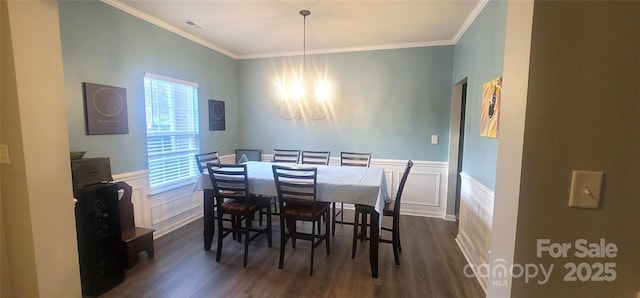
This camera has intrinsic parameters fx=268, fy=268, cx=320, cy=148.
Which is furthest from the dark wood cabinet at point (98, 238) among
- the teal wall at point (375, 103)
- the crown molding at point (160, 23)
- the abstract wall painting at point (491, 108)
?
the abstract wall painting at point (491, 108)

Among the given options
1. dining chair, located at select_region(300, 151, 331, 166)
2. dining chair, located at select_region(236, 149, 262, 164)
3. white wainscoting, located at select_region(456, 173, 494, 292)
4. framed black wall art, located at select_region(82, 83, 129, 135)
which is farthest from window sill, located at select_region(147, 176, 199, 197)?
white wainscoting, located at select_region(456, 173, 494, 292)

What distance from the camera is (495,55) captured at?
2248 millimetres

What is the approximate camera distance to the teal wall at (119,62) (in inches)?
95.1

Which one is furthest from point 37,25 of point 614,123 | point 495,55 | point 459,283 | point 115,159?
point 459,283

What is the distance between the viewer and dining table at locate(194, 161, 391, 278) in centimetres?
245

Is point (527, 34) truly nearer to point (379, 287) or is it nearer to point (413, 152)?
point (379, 287)

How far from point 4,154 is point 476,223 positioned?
3690mm

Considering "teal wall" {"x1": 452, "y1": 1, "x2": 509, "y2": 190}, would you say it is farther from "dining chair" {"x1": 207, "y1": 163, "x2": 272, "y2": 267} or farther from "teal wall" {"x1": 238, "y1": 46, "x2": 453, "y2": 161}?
"dining chair" {"x1": 207, "y1": 163, "x2": 272, "y2": 267}

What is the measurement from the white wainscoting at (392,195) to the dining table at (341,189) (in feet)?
2.64

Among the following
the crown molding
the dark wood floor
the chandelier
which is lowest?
the dark wood floor

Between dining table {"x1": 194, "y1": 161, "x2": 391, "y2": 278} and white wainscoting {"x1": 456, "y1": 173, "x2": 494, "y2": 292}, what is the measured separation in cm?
88

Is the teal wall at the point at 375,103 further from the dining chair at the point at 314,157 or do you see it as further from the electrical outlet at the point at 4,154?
the electrical outlet at the point at 4,154

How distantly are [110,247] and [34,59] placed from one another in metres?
1.56

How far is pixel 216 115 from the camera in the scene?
4.37 meters
